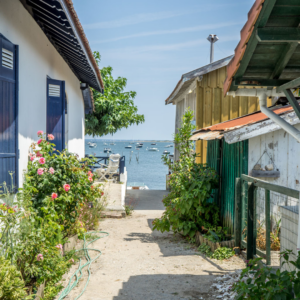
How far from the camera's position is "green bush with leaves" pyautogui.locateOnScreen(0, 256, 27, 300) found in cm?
286

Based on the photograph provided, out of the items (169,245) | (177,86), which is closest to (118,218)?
(169,245)

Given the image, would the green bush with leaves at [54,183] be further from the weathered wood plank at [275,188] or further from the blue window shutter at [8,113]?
the weathered wood plank at [275,188]

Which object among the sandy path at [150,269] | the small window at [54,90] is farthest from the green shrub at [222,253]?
the small window at [54,90]

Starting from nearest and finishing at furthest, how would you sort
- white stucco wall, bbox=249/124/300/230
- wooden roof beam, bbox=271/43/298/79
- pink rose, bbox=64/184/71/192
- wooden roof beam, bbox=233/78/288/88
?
wooden roof beam, bbox=271/43/298/79, wooden roof beam, bbox=233/78/288/88, pink rose, bbox=64/184/71/192, white stucco wall, bbox=249/124/300/230

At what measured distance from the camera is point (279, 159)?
5336mm

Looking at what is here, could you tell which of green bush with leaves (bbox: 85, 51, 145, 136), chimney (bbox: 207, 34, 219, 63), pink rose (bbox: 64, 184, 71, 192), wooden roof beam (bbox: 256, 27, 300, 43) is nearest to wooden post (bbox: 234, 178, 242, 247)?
pink rose (bbox: 64, 184, 71, 192)

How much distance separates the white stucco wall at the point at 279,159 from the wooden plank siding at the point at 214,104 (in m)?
3.59

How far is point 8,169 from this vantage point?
12.5ft

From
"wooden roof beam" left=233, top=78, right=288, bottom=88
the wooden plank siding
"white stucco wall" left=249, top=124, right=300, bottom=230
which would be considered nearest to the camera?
"wooden roof beam" left=233, top=78, right=288, bottom=88

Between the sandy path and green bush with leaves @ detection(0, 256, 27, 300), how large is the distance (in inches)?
43.2

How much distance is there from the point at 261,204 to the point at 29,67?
13.4 ft

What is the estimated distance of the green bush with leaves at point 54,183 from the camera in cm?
462

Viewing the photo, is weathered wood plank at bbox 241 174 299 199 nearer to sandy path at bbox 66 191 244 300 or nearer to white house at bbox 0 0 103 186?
sandy path at bbox 66 191 244 300

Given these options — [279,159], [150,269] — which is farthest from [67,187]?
[279,159]
